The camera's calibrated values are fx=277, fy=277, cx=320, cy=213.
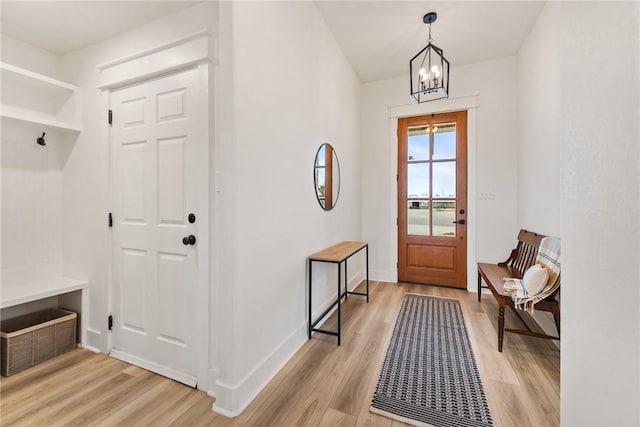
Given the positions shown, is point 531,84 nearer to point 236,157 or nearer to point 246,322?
point 236,157

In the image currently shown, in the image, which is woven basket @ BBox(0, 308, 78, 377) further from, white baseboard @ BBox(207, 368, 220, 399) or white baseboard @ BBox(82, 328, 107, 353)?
white baseboard @ BBox(207, 368, 220, 399)

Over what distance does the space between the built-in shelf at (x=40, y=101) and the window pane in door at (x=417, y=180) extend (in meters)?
3.73

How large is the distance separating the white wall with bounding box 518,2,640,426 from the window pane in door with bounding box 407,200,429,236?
123 inches

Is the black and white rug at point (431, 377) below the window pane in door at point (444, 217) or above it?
below

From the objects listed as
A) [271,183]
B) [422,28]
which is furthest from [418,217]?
[271,183]

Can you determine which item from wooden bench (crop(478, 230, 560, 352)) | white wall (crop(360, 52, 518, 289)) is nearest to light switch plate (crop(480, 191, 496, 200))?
white wall (crop(360, 52, 518, 289))

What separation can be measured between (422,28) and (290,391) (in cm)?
350

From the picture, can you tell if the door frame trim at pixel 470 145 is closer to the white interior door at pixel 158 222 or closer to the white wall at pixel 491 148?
the white wall at pixel 491 148

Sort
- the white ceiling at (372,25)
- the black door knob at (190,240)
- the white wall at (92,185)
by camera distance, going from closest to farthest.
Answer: the black door knob at (190,240) → the white ceiling at (372,25) → the white wall at (92,185)

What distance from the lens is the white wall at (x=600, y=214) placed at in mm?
547

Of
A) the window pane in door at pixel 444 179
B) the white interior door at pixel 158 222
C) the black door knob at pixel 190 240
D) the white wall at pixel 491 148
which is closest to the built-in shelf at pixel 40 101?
the white interior door at pixel 158 222

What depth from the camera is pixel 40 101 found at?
2371mm

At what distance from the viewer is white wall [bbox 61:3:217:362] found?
2.20 metres

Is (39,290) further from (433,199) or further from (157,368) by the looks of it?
(433,199)
